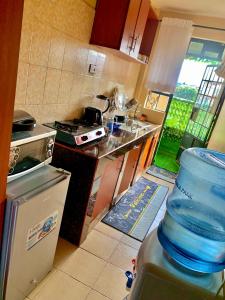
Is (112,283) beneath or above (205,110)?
beneath

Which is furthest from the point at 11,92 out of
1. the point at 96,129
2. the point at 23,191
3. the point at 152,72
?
the point at 152,72

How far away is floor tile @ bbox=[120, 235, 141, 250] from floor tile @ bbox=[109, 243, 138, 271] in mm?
46

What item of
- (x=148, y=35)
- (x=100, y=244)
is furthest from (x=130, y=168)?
(x=148, y=35)

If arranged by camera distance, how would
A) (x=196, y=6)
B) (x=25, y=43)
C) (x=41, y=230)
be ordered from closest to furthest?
(x=41, y=230), (x=25, y=43), (x=196, y=6)

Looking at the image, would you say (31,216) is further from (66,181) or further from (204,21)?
(204,21)

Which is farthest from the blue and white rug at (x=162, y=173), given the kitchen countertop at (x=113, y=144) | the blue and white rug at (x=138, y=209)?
the kitchen countertop at (x=113, y=144)

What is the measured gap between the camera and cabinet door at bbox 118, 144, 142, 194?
9.29 feet

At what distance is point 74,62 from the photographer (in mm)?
2166

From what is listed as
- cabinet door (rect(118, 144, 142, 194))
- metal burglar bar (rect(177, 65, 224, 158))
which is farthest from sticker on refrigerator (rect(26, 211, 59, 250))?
metal burglar bar (rect(177, 65, 224, 158))

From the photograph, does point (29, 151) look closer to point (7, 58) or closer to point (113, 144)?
point (7, 58)

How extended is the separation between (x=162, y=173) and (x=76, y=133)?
2772mm

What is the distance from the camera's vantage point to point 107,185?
2295mm

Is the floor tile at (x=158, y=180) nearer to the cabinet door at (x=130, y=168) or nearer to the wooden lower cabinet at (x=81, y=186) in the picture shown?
the cabinet door at (x=130, y=168)

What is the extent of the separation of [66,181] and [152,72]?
2.99 metres
